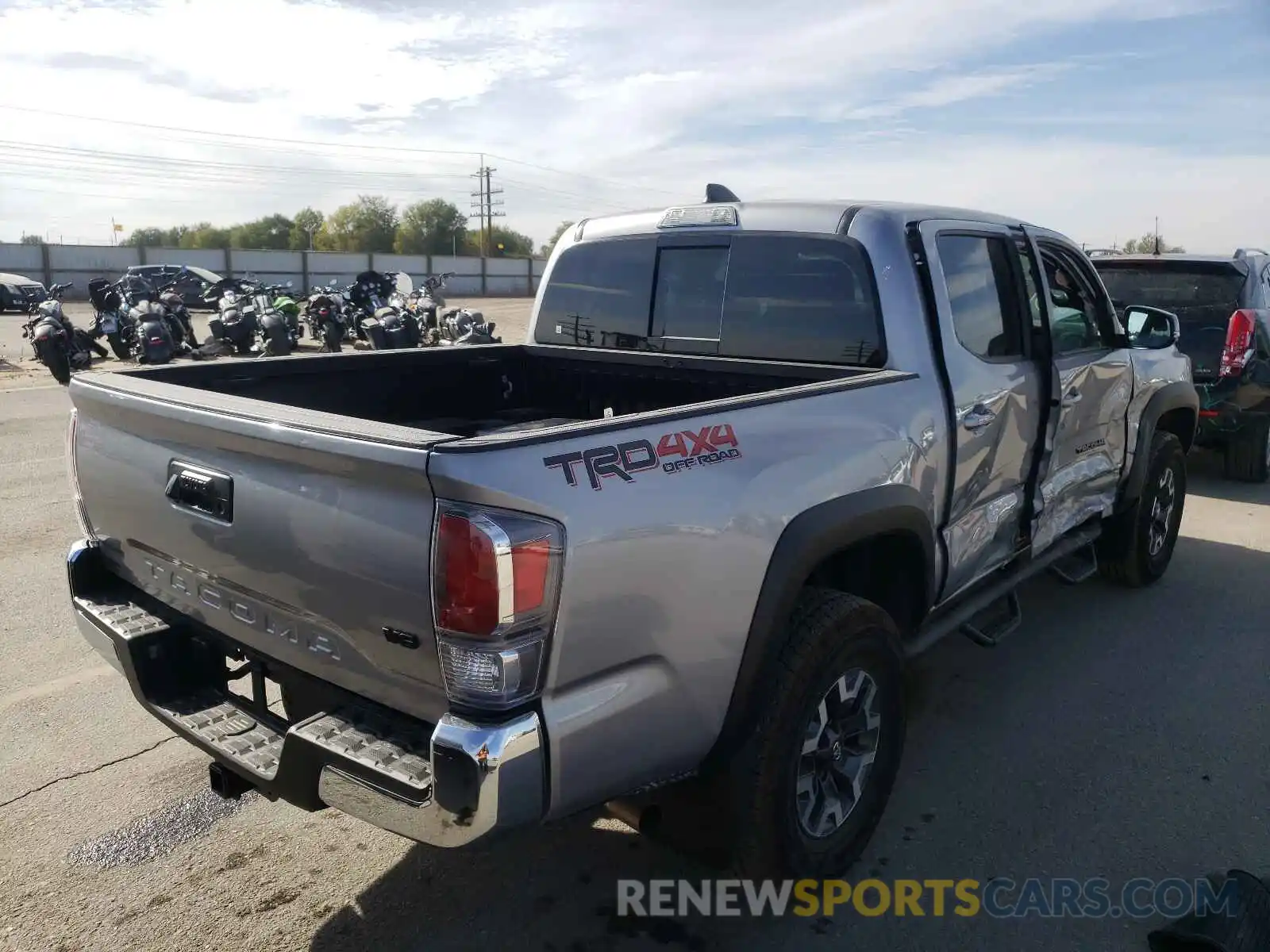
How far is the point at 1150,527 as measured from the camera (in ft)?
17.8

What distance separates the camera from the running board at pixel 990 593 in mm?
3393

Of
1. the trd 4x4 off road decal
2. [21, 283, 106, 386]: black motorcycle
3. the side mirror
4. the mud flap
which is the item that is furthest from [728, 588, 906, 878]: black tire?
[21, 283, 106, 386]: black motorcycle

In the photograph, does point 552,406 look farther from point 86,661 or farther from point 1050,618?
point 1050,618

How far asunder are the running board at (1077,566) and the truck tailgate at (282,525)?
359 cm

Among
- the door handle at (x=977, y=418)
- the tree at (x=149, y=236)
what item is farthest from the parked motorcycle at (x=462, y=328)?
the tree at (x=149, y=236)

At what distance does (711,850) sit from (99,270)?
45.1 metres

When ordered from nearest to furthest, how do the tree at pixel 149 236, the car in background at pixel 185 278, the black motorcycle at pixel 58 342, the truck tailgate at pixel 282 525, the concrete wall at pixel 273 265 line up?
the truck tailgate at pixel 282 525
the black motorcycle at pixel 58 342
the car in background at pixel 185 278
the concrete wall at pixel 273 265
the tree at pixel 149 236

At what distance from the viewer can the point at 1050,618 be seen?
519 cm

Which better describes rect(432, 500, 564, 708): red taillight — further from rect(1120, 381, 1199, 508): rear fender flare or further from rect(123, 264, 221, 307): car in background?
rect(123, 264, 221, 307): car in background

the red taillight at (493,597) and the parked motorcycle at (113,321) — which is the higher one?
the red taillight at (493,597)

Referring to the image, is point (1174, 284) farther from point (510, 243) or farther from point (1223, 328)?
point (510, 243)

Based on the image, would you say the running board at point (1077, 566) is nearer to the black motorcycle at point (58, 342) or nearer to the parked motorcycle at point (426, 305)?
the black motorcycle at point (58, 342)

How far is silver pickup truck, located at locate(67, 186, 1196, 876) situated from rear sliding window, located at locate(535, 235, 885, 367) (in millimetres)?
14

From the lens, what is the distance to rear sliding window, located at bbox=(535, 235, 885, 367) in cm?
351
